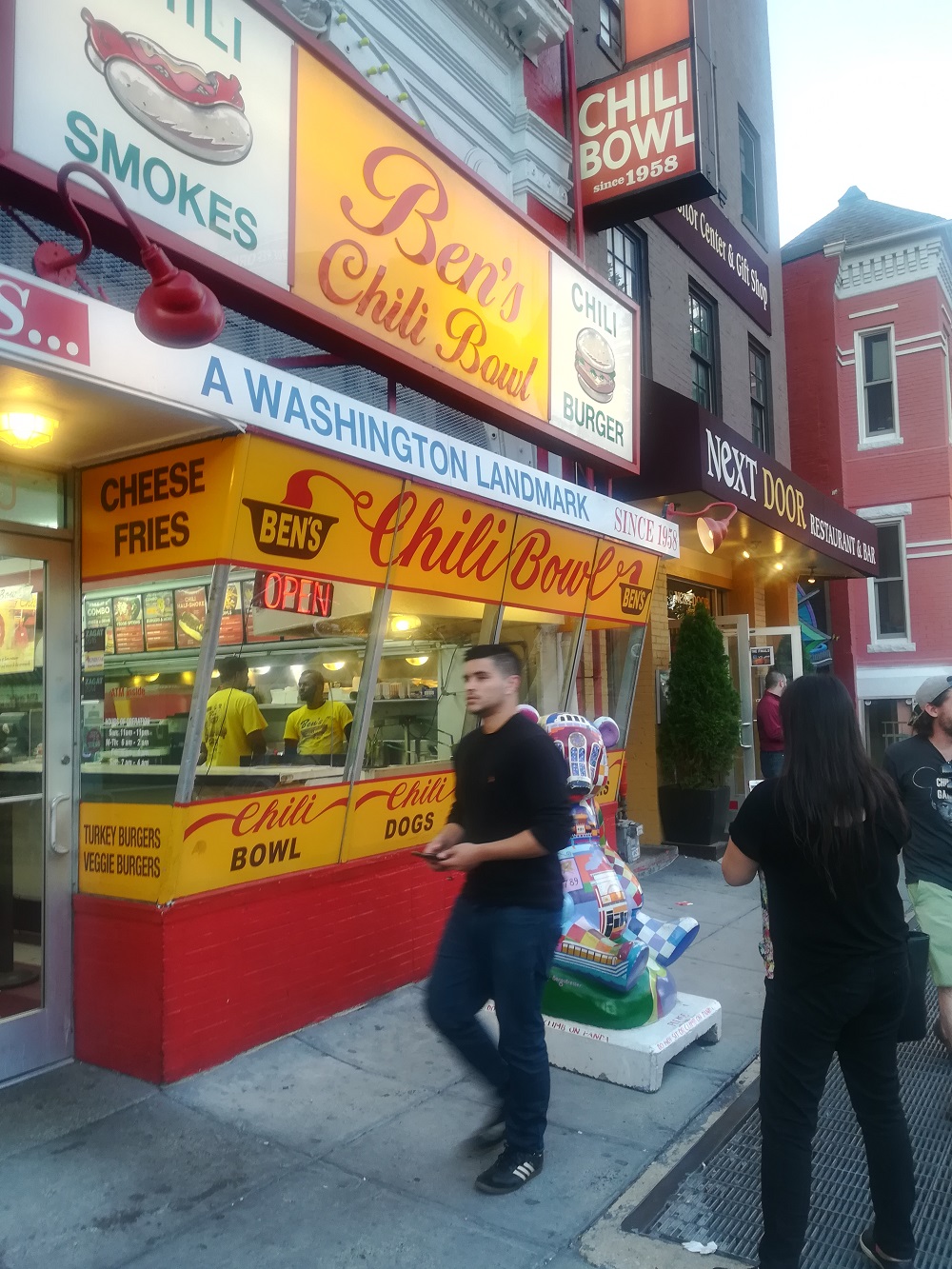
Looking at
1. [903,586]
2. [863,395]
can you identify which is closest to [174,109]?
[903,586]

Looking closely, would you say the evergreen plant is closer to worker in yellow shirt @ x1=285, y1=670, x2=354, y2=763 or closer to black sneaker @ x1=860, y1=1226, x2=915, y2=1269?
worker in yellow shirt @ x1=285, y1=670, x2=354, y2=763

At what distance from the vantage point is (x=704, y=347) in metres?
12.5

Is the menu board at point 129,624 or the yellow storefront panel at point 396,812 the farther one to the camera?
the yellow storefront panel at point 396,812

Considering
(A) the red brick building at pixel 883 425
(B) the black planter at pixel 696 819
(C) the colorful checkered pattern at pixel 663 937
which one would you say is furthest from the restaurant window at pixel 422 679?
(A) the red brick building at pixel 883 425

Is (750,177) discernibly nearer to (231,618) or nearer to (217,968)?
(231,618)

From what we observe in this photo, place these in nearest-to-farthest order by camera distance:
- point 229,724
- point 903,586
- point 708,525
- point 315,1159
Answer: point 315,1159 < point 229,724 < point 708,525 < point 903,586

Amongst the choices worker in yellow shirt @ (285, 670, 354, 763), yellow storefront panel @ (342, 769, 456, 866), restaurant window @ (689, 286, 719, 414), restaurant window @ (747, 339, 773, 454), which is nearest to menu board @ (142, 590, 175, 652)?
worker in yellow shirt @ (285, 670, 354, 763)

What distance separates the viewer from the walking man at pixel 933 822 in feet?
14.6

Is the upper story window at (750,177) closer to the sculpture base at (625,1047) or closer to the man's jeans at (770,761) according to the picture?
the man's jeans at (770,761)

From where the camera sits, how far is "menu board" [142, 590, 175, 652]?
15.6 feet

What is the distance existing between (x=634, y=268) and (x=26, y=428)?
814 centimetres

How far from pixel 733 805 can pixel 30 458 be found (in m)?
8.21

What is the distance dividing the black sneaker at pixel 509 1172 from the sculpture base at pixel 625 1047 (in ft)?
3.19

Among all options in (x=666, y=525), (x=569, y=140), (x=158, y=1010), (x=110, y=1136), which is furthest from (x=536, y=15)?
(x=110, y=1136)
